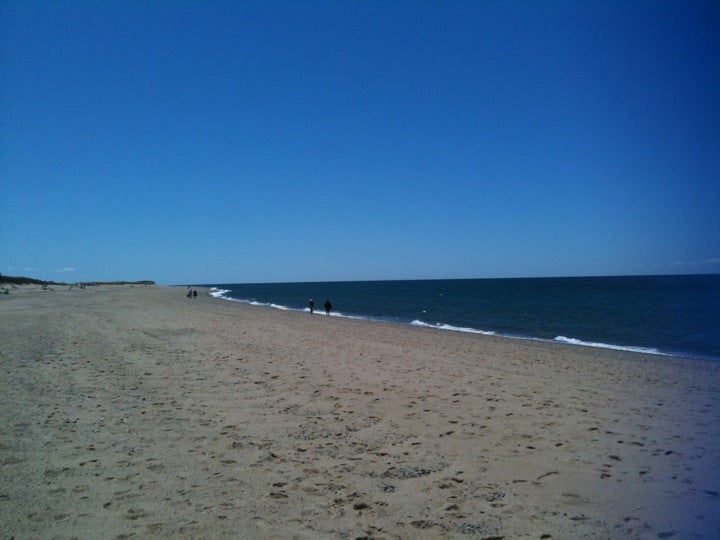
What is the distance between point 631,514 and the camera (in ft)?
15.7

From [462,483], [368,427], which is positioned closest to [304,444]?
[368,427]

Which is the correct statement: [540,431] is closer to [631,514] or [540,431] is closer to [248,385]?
[631,514]

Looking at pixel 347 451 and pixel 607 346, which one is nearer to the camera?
pixel 347 451

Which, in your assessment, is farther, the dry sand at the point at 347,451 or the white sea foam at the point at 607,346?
the white sea foam at the point at 607,346

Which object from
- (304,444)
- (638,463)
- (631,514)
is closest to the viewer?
(631,514)

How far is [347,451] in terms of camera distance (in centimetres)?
633

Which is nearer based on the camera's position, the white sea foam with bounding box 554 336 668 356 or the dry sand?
the dry sand

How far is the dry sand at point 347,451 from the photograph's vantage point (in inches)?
178

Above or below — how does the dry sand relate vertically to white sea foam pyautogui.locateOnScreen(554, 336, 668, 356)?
above

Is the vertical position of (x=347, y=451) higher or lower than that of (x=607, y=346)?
higher

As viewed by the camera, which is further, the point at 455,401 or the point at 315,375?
the point at 315,375

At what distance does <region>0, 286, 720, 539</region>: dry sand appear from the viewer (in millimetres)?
4516

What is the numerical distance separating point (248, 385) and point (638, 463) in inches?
294

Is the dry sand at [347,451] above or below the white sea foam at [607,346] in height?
above
